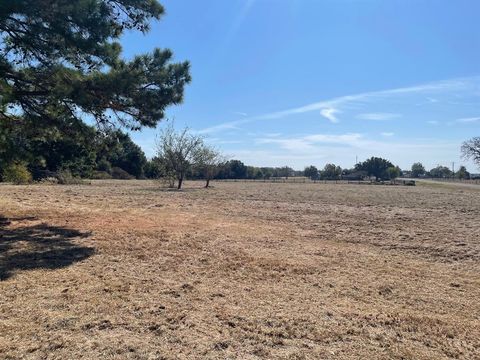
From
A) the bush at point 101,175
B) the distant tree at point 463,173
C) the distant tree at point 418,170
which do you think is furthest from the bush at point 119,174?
the distant tree at point 418,170

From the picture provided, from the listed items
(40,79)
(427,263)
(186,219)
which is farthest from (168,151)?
(427,263)

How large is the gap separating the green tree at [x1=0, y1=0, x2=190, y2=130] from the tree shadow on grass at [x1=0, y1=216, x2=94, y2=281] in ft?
7.66

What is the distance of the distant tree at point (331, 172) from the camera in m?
107

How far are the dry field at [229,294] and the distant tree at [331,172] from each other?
9932cm

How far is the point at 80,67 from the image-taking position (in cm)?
868

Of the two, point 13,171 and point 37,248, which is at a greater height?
point 13,171

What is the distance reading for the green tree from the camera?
25.1 feet

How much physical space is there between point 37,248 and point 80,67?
13.3 ft

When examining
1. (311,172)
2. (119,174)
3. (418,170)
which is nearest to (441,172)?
(418,170)

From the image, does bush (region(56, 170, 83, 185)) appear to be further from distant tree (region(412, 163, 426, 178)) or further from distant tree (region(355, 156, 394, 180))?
distant tree (region(412, 163, 426, 178))

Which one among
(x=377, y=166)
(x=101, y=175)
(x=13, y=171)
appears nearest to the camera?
(x=13, y=171)

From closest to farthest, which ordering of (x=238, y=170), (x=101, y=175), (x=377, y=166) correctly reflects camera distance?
A: (x=101, y=175) → (x=238, y=170) → (x=377, y=166)

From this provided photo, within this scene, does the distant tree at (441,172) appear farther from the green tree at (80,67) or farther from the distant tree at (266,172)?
the green tree at (80,67)

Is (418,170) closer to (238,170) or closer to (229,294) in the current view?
(238,170)
